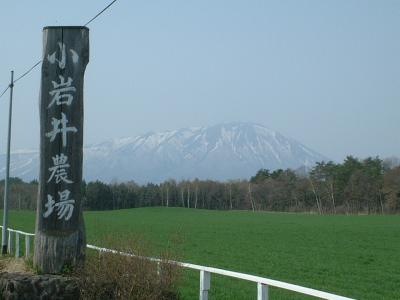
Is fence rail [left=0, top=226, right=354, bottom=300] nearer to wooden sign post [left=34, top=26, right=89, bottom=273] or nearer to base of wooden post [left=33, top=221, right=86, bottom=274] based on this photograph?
base of wooden post [left=33, top=221, right=86, bottom=274]

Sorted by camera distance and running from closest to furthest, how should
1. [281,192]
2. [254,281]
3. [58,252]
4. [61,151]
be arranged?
[254,281] → [58,252] → [61,151] → [281,192]

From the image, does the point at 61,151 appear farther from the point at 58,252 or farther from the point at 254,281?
the point at 254,281

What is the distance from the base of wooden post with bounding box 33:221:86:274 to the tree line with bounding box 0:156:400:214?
91526 mm

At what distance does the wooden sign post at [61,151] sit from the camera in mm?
9867

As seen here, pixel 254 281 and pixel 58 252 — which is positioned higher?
pixel 58 252

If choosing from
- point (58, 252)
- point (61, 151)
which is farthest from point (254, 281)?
point (61, 151)

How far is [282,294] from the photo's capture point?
44.9 feet

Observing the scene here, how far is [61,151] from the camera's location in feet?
32.8

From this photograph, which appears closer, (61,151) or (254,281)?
(254,281)

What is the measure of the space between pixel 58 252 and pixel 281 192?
119m

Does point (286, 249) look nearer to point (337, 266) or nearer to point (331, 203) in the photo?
point (337, 266)

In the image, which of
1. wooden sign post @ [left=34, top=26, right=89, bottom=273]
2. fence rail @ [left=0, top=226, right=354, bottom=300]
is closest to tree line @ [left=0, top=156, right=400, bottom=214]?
wooden sign post @ [left=34, top=26, right=89, bottom=273]

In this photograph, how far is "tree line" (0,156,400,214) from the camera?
362ft

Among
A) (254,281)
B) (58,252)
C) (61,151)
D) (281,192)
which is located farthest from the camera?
(281,192)
